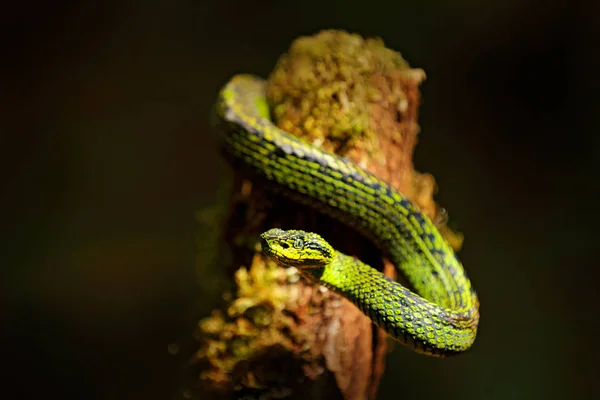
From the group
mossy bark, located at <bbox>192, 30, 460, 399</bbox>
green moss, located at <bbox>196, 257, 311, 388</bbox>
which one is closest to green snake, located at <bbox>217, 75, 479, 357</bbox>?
mossy bark, located at <bbox>192, 30, 460, 399</bbox>

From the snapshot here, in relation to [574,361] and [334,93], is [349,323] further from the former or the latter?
[574,361]

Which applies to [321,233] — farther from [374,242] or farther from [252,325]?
[252,325]

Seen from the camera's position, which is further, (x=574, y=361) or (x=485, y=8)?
(x=574, y=361)

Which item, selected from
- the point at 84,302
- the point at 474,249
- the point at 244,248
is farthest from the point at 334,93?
the point at 84,302

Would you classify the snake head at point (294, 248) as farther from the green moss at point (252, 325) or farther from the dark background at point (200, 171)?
the dark background at point (200, 171)

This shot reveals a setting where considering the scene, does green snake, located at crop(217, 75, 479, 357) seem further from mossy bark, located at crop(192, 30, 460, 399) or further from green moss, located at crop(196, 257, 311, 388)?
green moss, located at crop(196, 257, 311, 388)

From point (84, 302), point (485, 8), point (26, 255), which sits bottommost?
point (84, 302)

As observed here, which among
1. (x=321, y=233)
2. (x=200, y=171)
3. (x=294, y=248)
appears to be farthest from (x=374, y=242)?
(x=200, y=171)
